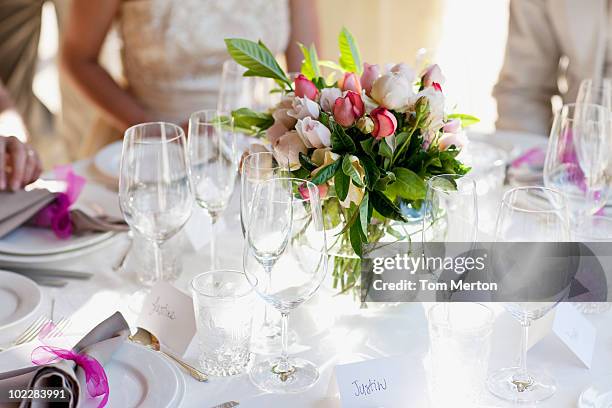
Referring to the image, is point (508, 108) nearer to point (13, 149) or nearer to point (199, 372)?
point (13, 149)

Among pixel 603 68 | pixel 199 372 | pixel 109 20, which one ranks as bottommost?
pixel 199 372

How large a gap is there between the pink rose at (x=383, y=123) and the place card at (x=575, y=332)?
324 millimetres

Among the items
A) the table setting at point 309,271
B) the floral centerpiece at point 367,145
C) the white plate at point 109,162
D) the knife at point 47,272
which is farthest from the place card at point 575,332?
the white plate at point 109,162

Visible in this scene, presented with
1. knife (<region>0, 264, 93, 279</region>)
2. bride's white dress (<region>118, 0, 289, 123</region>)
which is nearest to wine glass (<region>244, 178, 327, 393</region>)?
knife (<region>0, 264, 93, 279</region>)

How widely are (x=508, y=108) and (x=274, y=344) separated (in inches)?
65.6

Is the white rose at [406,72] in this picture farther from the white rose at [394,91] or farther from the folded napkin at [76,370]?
the folded napkin at [76,370]

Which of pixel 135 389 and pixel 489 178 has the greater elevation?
pixel 489 178

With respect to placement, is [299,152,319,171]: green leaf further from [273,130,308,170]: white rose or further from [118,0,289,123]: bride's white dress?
[118,0,289,123]: bride's white dress

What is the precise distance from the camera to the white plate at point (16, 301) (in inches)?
42.8

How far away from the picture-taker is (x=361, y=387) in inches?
35.6

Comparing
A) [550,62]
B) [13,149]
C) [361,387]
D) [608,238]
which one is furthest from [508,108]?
[361,387]

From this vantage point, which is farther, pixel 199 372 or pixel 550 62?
pixel 550 62

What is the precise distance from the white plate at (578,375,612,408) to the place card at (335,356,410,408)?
210 millimetres

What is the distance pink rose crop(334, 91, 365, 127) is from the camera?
1.02m
